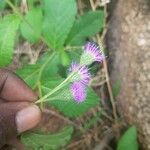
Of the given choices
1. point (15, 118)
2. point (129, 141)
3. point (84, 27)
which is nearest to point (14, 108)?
point (15, 118)

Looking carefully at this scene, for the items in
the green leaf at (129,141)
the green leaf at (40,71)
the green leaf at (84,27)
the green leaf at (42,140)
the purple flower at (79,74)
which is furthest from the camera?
the green leaf at (129,141)

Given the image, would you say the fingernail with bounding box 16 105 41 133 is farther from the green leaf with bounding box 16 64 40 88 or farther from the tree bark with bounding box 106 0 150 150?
the tree bark with bounding box 106 0 150 150

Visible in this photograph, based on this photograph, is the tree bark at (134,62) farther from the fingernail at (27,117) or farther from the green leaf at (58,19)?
the fingernail at (27,117)

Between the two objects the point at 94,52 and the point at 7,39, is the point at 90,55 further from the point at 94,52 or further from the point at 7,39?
the point at 7,39

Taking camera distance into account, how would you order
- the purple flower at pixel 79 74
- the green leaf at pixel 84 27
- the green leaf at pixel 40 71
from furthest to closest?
the green leaf at pixel 84 27
the green leaf at pixel 40 71
the purple flower at pixel 79 74

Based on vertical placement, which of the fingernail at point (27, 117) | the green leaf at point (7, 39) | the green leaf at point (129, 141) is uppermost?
the green leaf at point (7, 39)

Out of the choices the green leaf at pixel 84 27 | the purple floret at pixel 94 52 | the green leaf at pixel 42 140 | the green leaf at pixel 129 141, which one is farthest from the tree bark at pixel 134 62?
the purple floret at pixel 94 52

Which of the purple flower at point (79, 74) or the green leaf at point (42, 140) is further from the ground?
the purple flower at point (79, 74)

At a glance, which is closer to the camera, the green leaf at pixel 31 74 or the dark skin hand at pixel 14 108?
the dark skin hand at pixel 14 108
